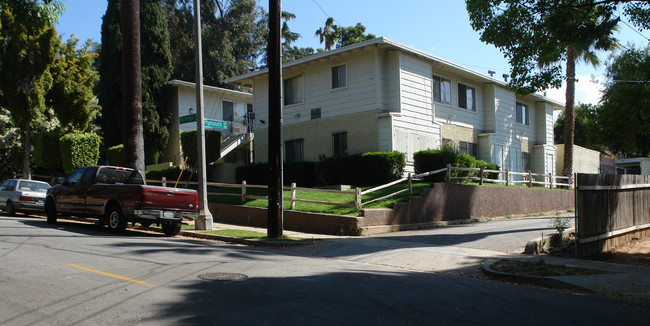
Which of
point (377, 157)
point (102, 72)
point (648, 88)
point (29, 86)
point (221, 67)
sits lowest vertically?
point (377, 157)

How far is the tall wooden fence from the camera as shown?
1111 cm

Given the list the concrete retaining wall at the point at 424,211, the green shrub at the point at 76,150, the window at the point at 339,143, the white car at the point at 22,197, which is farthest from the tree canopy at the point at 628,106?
the green shrub at the point at 76,150

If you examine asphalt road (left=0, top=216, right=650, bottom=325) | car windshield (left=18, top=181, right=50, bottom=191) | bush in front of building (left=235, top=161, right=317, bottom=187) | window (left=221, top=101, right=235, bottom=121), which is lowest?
asphalt road (left=0, top=216, right=650, bottom=325)

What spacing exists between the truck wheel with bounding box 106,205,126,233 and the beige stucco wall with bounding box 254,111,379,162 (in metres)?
11.4

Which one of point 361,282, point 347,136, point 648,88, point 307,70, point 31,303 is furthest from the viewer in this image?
point 307,70

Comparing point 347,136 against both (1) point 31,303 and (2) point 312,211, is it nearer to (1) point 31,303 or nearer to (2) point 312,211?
(2) point 312,211

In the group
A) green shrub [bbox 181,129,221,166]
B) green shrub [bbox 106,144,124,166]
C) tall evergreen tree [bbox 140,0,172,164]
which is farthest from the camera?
tall evergreen tree [bbox 140,0,172,164]

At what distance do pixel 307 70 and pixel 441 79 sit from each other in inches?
264

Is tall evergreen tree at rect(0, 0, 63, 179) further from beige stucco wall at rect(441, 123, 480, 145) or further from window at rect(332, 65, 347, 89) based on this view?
beige stucco wall at rect(441, 123, 480, 145)

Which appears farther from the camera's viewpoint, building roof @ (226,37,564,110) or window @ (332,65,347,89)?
window @ (332,65,347,89)

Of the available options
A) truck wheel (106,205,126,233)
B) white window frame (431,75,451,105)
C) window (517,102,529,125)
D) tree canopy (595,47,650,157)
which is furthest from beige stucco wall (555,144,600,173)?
truck wheel (106,205,126,233)

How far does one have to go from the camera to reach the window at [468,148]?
25911 mm

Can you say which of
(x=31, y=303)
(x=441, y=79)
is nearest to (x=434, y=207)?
(x=441, y=79)

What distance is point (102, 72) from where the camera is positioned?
32.6 m
